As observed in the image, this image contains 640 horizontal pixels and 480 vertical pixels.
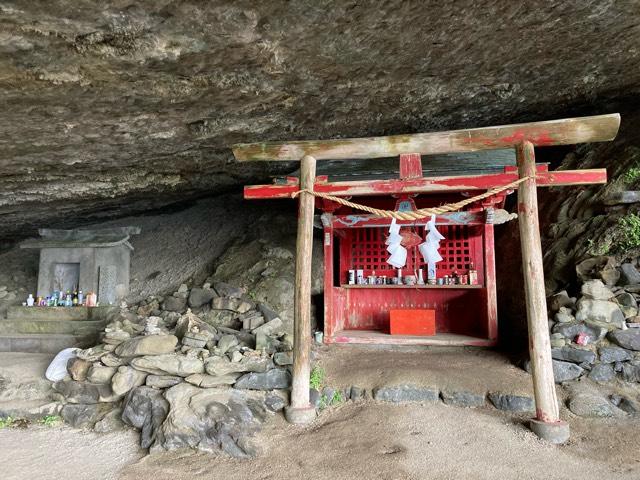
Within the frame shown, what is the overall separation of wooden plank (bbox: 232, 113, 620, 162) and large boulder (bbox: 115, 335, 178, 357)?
9.97 ft

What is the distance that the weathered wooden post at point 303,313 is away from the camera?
18.0 feet

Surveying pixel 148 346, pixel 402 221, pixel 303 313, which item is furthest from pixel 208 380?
pixel 402 221

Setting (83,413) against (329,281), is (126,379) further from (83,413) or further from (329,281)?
(329,281)

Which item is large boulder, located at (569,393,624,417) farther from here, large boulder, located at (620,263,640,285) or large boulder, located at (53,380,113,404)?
large boulder, located at (53,380,113,404)

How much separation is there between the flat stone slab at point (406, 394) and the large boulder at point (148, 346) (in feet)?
10.6

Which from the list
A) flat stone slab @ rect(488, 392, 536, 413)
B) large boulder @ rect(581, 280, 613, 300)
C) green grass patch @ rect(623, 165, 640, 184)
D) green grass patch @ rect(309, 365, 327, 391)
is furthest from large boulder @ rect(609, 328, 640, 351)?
green grass patch @ rect(309, 365, 327, 391)

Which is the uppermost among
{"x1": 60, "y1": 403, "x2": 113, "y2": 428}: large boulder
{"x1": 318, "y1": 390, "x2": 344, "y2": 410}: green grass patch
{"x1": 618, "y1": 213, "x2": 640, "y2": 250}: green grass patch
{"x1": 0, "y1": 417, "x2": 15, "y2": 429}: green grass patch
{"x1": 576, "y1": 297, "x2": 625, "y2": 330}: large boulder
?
{"x1": 618, "y1": 213, "x2": 640, "y2": 250}: green grass patch

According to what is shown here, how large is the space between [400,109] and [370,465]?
5292 millimetres

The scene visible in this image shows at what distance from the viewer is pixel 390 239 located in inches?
251

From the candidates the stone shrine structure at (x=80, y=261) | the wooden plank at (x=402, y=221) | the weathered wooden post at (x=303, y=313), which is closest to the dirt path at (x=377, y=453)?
the weathered wooden post at (x=303, y=313)

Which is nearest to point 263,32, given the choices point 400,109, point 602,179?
point 400,109

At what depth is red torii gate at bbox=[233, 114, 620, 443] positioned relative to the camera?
4.98 meters

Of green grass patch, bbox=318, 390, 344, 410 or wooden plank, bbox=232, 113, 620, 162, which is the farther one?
green grass patch, bbox=318, 390, 344, 410

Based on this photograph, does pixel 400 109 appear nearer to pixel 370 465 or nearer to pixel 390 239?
pixel 390 239
